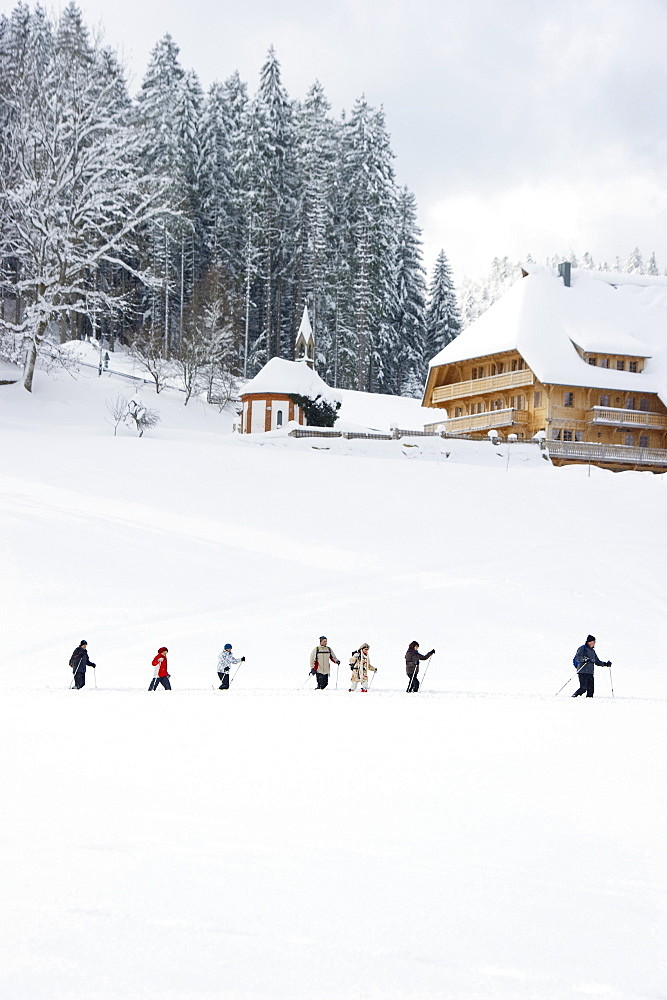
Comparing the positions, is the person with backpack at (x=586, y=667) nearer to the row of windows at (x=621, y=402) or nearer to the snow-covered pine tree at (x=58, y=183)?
the snow-covered pine tree at (x=58, y=183)

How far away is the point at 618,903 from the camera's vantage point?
5559mm

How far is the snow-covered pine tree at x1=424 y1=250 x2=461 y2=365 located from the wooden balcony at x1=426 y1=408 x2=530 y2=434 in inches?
914

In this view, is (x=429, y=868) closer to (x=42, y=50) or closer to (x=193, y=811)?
(x=193, y=811)

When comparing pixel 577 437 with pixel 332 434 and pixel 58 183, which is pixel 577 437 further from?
pixel 58 183

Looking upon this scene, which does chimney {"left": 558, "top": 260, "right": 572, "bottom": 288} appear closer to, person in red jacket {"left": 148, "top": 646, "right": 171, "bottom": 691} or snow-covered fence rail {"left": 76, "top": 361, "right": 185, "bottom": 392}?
snow-covered fence rail {"left": 76, "top": 361, "right": 185, "bottom": 392}

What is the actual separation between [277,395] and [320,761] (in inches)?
1543

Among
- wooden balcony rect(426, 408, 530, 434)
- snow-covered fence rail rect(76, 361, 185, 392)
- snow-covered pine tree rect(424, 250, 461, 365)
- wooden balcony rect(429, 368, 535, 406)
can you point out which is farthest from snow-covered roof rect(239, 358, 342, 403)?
snow-covered pine tree rect(424, 250, 461, 365)

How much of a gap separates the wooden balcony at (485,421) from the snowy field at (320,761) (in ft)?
64.8

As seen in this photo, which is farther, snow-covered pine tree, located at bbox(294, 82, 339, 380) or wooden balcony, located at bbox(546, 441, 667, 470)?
snow-covered pine tree, located at bbox(294, 82, 339, 380)

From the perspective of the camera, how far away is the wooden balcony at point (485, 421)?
47.9 m

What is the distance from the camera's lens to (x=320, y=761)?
862cm

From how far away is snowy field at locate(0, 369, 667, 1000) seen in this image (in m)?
4.74

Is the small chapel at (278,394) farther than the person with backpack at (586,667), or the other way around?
the small chapel at (278,394)

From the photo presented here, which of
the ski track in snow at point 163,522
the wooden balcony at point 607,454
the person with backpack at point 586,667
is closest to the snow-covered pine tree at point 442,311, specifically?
the wooden balcony at point 607,454
